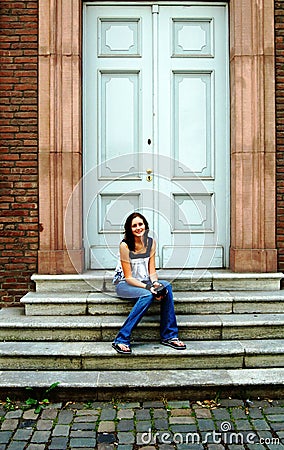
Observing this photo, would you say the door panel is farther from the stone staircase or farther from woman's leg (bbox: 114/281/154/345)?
woman's leg (bbox: 114/281/154/345)

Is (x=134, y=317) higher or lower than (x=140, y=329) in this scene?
higher

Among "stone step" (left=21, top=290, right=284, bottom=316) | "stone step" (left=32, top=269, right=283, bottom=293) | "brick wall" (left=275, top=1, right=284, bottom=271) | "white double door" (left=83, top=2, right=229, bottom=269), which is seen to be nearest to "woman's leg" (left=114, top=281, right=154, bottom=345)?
"stone step" (left=21, top=290, right=284, bottom=316)

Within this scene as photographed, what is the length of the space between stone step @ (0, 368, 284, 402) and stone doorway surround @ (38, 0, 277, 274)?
1532mm

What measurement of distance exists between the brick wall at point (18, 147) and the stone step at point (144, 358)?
127cm

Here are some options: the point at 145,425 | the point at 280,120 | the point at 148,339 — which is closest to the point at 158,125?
the point at 280,120

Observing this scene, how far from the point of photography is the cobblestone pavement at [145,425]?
3.77 m

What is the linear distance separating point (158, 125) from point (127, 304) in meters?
2.13

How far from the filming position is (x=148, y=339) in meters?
5.08

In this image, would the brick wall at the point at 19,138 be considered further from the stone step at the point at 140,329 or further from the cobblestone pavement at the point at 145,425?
the cobblestone pavement at the point at 145,425

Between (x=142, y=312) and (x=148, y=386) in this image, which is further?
(x=142, y=312)

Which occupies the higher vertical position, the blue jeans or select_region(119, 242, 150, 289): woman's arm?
select_region(119, 242, 150, 289): woman's arm

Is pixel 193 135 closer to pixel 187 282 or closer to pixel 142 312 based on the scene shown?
pixel 187 282

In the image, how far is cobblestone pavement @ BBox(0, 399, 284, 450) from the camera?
377 cm

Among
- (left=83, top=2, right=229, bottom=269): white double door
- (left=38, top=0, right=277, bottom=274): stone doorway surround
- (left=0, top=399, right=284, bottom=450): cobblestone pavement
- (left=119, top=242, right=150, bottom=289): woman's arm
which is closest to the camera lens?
(left=0, top=399, right=284, bottom=450): cobblestone pavement
